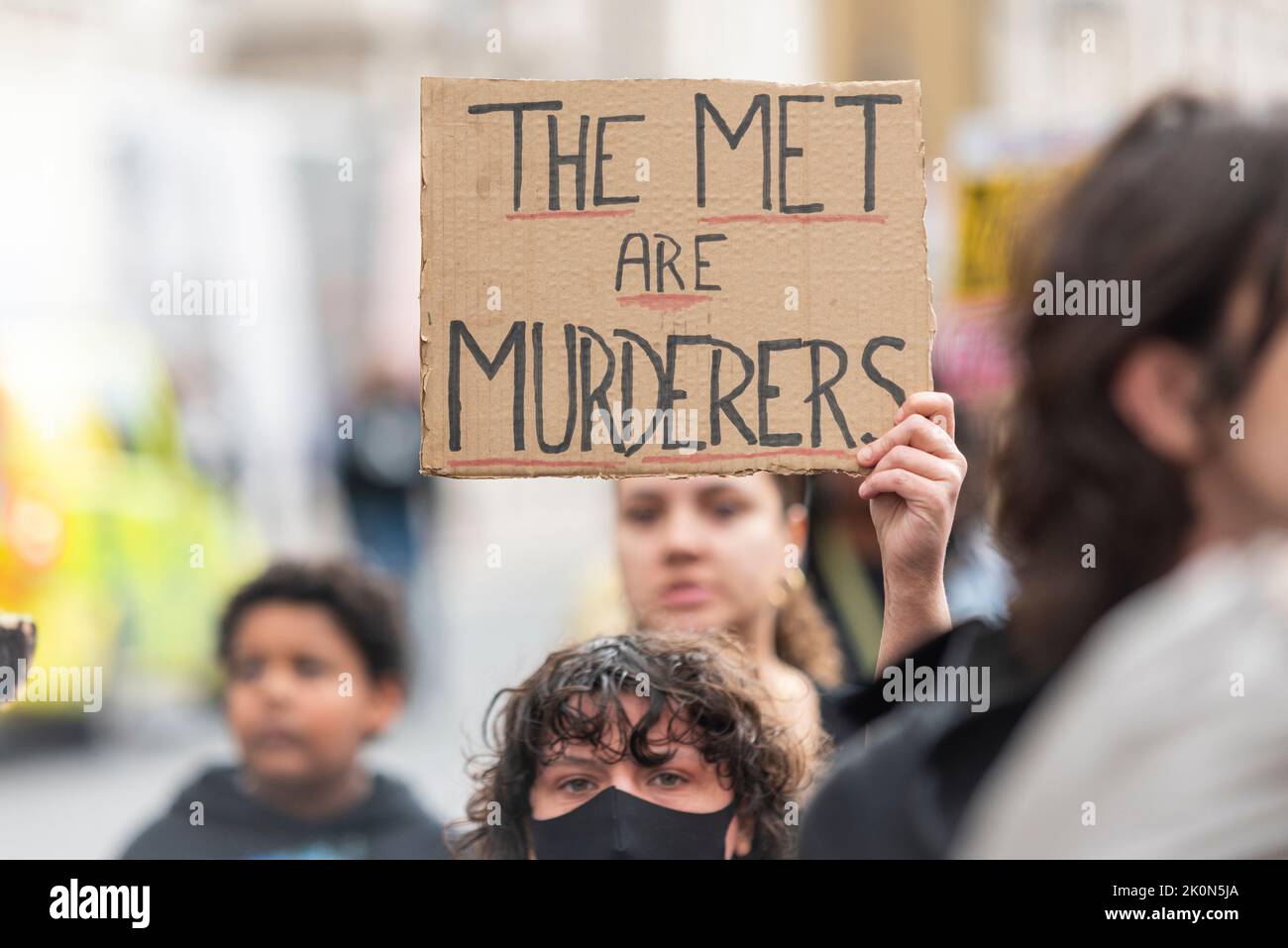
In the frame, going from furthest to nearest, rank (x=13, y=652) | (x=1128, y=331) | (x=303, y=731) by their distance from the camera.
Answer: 1. (x=303, y=731)
2. (x=13, y=652)
3. (x=1128, y=331)

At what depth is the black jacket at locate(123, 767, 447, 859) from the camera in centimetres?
267

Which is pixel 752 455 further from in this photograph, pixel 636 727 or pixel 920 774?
pixel 920 774

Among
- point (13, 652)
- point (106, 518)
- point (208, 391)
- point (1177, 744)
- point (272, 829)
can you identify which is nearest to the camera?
point (1177, 744)

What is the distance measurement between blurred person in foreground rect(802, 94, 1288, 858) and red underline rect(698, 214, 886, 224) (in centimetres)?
61

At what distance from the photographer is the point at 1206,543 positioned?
152cm

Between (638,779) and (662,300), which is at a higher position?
(662,300)

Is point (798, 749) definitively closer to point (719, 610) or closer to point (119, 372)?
point (719, 610)

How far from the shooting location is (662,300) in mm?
2266

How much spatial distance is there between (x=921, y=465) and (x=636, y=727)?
477mm

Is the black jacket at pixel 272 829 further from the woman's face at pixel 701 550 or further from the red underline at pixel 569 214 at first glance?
the red underline at pixel 569 214

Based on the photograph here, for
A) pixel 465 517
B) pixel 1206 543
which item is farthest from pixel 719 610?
pixel 465 517

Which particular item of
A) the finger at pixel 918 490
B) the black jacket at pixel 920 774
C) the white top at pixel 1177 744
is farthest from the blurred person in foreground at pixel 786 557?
the white top at pixel 1177 744

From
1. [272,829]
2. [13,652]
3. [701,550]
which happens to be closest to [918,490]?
[701,550]

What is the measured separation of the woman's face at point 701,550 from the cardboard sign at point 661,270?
19.4 inches
